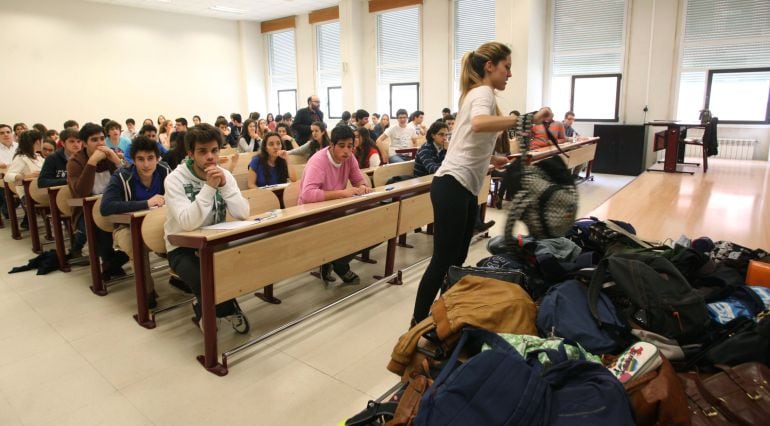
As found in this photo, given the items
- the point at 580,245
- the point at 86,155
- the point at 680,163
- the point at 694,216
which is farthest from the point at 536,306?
the point at 680,163

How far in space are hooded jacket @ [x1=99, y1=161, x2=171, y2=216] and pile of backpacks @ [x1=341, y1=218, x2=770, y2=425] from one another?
210cm

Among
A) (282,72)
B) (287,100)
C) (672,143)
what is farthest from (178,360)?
(282,72)

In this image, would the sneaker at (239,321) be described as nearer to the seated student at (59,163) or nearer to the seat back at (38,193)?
the seated student at (59,163)

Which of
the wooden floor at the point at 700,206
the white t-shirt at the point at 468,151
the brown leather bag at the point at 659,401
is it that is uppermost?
the white t-shirt at the point at 468,151

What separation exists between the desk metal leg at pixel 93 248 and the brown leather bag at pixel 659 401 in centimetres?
338

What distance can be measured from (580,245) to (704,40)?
8.14m

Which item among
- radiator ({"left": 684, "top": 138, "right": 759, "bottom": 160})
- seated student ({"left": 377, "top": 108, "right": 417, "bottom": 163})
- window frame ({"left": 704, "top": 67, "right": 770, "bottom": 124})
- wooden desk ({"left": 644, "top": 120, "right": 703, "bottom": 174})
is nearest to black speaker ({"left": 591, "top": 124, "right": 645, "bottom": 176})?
wooden desk ({"left": 644, "top": 120, "right": 703, "bottom": 174})

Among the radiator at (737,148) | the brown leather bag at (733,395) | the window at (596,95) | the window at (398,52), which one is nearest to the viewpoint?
the brown leather bag at (733,395)

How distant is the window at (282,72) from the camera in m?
14.0

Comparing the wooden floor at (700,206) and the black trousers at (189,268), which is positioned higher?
the black trousers at (189,268)

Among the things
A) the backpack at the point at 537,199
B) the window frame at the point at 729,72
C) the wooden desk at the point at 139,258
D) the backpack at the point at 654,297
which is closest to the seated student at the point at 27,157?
the wooden desk at the point at 139,258

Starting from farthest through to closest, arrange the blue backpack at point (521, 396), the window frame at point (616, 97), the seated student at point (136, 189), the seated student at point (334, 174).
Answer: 1. the window frame at point (616, 97)
2. the seated student at point (334, 174)
3. the seated student at point (136, 189)
4. the blue backpack at point (521, 396)

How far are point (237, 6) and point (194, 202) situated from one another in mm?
11106

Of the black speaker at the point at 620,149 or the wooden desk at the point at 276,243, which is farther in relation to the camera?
the black speaker at the point at 620,149
